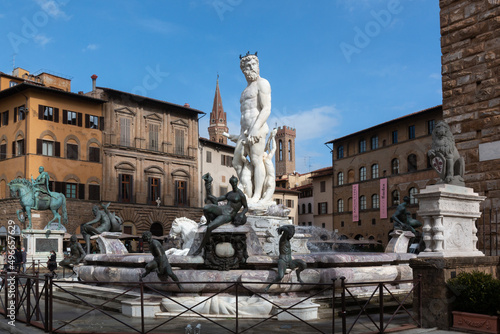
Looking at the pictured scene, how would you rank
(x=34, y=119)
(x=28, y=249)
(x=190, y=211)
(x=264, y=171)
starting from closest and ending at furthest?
(x=264, y=171) → (x=28, y=249) → (x=34, y=119) → (x=190, y=211)

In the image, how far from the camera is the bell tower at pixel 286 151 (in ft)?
383

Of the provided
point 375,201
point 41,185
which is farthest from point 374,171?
point 41,185

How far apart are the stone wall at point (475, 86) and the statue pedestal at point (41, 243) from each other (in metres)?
19.8

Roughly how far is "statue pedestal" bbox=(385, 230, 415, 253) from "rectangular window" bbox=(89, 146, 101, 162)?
37.0 metres

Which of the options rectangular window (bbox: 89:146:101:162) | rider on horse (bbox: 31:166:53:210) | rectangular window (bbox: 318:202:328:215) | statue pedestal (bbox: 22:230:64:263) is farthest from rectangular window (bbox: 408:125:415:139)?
statue pedestal (bbox: 22:230:64:263)

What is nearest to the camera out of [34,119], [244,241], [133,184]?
[244,241]

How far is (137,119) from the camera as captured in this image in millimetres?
50719

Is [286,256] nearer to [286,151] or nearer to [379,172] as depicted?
[379,172]

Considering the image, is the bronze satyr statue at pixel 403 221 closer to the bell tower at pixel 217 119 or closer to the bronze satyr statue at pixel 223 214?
the bronze satyr statue at pixel 223 214

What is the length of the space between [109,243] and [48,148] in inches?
1257

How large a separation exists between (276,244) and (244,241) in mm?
3007

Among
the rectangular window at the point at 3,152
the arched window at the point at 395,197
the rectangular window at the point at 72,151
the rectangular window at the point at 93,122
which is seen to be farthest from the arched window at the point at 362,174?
the rectangular window at the point at 3,152

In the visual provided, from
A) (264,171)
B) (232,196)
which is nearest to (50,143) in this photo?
(264,171)

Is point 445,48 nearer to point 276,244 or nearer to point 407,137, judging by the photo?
point 276,244
